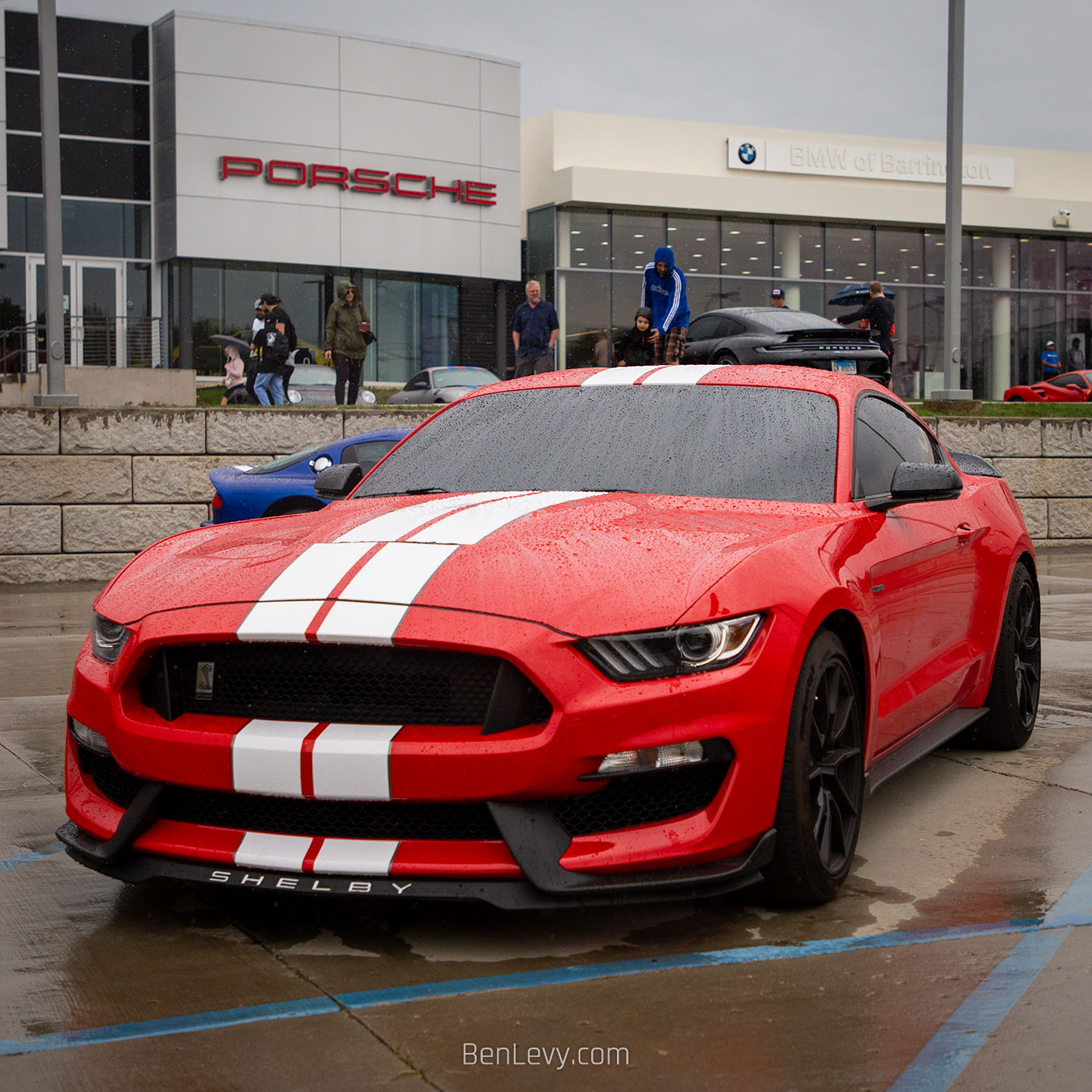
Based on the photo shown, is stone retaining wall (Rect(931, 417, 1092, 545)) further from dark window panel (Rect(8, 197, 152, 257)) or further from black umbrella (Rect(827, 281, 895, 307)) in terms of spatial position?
dark window panel (Rect(8, 197, 152, 257))

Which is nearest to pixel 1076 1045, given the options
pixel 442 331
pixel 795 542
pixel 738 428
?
pixel 795 542

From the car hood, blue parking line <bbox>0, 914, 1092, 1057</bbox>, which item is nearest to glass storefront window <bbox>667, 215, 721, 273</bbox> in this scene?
the car hood

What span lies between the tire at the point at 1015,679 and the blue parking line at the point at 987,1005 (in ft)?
6.21

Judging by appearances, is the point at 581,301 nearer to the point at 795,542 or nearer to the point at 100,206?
the point at 100,206

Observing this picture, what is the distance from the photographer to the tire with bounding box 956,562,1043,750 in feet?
18.9

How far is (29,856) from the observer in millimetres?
4430

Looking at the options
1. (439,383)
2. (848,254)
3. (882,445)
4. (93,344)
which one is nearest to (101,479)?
(882,445)

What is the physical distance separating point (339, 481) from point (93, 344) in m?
25.6

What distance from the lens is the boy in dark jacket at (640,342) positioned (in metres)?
16.0

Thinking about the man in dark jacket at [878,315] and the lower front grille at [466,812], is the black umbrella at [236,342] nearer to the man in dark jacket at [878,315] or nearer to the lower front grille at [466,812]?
the man in dark jacket at [878,315]

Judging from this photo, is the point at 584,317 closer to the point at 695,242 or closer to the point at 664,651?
the point at 695,242

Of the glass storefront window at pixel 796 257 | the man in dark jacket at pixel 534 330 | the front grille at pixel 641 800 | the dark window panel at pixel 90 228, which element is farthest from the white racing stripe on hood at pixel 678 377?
the glass storefront window at pixel 796 257

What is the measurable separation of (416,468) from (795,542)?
159 cm

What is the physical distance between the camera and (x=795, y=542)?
3908 mm
